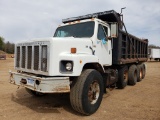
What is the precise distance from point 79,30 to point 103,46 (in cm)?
94

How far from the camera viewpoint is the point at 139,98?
7.19 metres

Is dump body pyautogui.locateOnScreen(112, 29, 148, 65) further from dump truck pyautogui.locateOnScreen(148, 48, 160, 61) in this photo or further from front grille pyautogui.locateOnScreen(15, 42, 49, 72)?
dump truck pyautogui.locateOnScreen(148, 48, 160, 61)

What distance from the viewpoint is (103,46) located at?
674 cm

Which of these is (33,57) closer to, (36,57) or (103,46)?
(36,57)

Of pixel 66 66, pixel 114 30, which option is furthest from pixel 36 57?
pixel 114 30

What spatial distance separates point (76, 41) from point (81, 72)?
86 centimetres

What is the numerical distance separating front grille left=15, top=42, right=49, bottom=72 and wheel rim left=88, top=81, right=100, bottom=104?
53.0 inches

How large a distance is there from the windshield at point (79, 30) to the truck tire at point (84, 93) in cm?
154

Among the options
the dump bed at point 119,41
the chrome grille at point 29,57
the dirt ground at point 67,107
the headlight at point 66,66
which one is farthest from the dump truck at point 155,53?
the headlight at point 66,66

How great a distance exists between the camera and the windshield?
6.41 metres

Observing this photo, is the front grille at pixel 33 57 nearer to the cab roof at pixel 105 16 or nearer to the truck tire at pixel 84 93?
the truck tire at pixel 84 93

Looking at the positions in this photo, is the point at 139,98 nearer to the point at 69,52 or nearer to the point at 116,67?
the point at 116,67

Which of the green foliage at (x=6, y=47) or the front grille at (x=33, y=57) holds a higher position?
the green foliage at (x=6, y=47)

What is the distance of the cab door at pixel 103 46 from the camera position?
644cm
